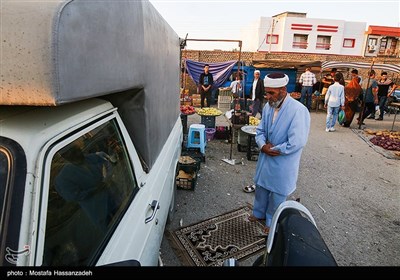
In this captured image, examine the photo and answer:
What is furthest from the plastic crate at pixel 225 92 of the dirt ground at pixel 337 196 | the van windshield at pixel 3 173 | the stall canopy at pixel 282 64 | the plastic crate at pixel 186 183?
the van windshield at pixel 3 173

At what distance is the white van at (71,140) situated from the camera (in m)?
0.92

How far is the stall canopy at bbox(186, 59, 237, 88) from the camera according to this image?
1449 centimetres

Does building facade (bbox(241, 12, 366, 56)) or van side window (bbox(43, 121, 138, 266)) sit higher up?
building facade (bbox(241, 12, 366, 56))

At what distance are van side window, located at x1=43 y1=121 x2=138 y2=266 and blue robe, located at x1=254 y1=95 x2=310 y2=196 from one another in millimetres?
1899

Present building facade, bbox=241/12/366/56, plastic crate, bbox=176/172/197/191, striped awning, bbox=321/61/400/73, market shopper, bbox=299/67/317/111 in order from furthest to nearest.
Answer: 1. building facade, bbox=241/12/366/56
2. market shopper, bbox=299/67/317/111
3. striped awning, bbox=321/61/400/73
4. plastic crate, bbox=176/172/197/191

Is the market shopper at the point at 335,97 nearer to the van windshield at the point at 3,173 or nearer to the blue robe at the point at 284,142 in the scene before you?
the blue robe at the point at 284,142

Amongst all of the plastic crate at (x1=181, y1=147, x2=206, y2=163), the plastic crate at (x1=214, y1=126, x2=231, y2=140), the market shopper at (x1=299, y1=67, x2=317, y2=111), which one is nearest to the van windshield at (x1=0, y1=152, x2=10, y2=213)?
the plastic crate at (x1=181, y1=147, x2=206, y2=163)

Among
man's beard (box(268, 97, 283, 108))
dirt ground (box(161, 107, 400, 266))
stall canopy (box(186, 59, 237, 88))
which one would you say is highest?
stall canopy (box(186, 59, 237, 88))

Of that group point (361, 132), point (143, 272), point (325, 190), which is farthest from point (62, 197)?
point (361, 132)

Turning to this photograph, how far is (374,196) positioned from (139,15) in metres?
4.99

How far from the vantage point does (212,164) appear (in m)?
5.93

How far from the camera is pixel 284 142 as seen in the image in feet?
10.2

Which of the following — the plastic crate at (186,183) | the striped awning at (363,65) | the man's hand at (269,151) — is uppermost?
the striped awning at (363,65)

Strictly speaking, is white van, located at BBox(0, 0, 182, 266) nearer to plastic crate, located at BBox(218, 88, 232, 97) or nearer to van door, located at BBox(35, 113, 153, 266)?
van door, located at BBox(35, 113, 153, 266)
